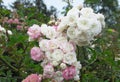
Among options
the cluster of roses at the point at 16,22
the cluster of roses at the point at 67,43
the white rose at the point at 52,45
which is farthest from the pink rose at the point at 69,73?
the cluster of roses at the point at 16,22

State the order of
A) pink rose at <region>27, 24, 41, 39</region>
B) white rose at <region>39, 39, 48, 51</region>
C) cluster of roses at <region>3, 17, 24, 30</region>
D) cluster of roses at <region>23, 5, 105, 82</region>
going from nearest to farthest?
cluster of roses at <region>23, 5, 105, 82</region> < white rose at <region>39, 39, 48, 51</region> < pink rose at <region>27, 24, 41, 39</region> < cluster of roses at <region>3, 17, 24, 30</region>

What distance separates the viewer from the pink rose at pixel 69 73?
2.27m

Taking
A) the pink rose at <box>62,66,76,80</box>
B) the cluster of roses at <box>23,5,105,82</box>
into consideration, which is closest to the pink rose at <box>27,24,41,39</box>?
the cluster of roses at <box>23,5,105,82</box>

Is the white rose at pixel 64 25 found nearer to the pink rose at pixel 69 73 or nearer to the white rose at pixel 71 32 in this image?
the white rose at pixel 71 32

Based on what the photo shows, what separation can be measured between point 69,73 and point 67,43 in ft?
0.53

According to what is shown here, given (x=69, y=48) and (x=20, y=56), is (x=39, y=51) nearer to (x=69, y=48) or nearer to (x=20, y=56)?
(x=69, y=48)

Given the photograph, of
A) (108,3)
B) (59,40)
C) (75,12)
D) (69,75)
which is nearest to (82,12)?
(75,12)

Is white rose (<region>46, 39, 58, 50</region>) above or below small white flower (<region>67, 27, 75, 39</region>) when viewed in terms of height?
below

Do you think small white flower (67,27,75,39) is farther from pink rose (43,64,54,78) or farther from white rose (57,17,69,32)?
pink rose (43,64,54,78)

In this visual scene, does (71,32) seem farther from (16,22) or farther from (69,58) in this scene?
(16,22)

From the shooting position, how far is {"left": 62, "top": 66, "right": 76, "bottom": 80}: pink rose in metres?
2.27

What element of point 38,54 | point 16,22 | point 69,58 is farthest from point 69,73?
point 16,22

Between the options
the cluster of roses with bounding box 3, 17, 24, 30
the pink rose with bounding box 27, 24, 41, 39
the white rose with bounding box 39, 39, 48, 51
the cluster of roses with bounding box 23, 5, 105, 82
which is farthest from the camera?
the cluster of roses with bounding box 3, 17, 24, 30

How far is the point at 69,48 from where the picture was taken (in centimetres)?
228
